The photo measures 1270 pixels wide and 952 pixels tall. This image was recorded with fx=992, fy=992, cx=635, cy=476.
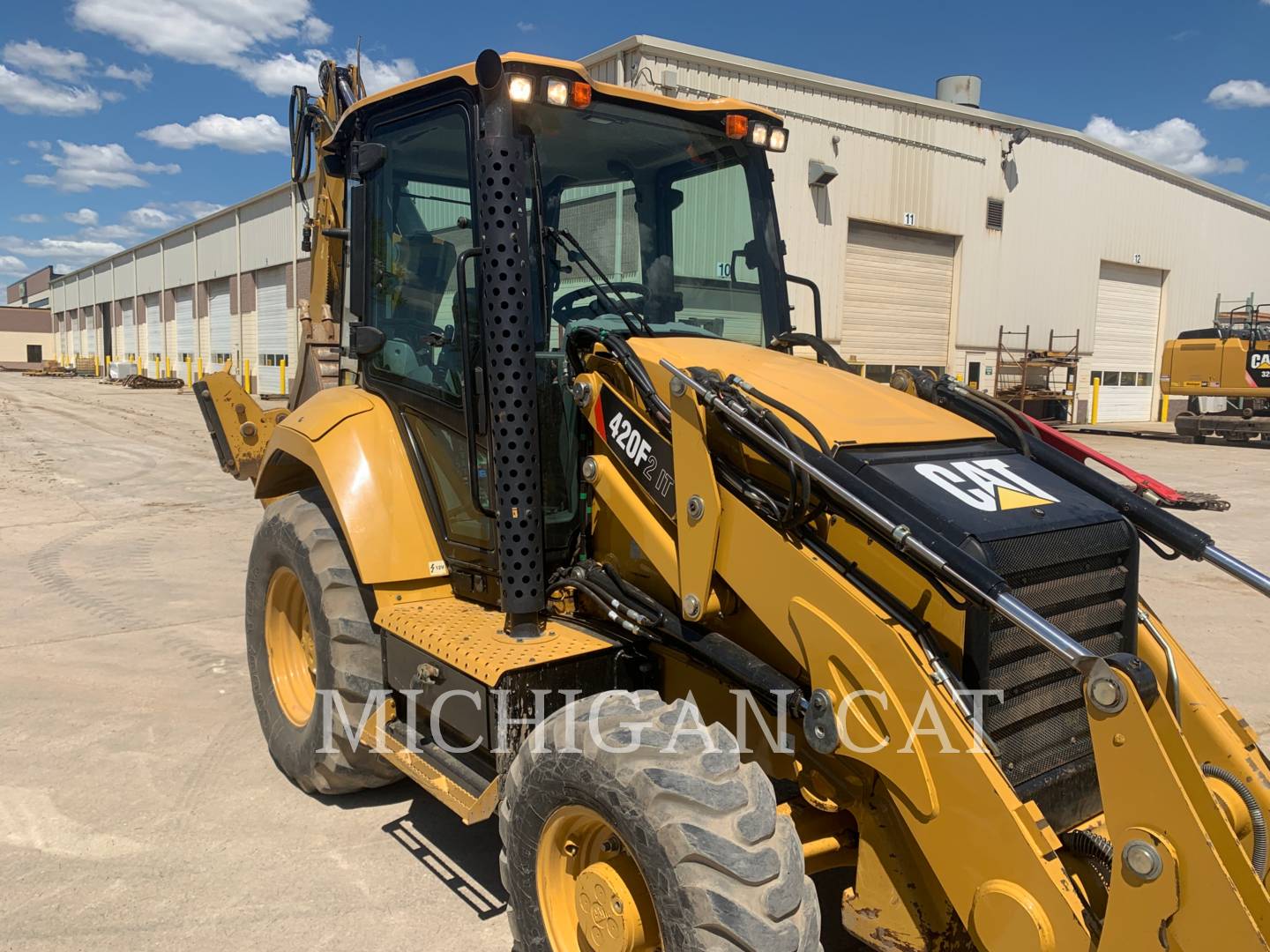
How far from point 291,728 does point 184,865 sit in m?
0.74

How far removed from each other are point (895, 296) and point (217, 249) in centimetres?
2827

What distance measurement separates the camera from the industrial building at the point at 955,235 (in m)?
18.9

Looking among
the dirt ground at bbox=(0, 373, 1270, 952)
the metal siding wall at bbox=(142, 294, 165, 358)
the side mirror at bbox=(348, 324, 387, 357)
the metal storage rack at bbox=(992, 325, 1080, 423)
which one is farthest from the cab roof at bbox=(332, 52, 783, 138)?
the metal siding wall at bbox=(142, 294, 165, 358)

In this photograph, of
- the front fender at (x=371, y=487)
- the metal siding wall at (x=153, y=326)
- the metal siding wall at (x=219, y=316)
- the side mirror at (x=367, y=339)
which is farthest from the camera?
the metal siding wall at (x=153, y=326)

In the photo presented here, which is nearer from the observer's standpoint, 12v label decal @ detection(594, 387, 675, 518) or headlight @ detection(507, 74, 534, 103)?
12v label decal @ detection(594, 387, 675, 518)

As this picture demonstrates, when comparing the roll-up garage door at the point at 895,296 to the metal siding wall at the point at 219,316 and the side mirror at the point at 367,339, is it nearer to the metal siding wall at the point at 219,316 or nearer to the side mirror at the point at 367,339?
the side mirror at the point at 367,339

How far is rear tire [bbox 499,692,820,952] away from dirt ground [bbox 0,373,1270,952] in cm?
75

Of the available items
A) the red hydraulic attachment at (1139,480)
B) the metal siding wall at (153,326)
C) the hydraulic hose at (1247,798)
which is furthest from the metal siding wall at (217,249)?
the hydraulic hose at (1247,798)

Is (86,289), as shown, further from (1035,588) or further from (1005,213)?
(1035,588)

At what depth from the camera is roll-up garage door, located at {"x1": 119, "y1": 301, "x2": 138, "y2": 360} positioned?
50.6 m

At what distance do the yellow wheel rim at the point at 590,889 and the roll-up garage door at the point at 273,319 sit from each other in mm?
32338

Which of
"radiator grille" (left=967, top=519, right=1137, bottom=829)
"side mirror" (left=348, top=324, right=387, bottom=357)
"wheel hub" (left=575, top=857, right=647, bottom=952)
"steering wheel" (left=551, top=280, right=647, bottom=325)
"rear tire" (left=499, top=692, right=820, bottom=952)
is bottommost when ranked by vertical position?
"wheel hub" (left=575, top=857, right=647, bottom=952)

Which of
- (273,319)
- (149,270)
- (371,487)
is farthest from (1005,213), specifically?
(149,270)

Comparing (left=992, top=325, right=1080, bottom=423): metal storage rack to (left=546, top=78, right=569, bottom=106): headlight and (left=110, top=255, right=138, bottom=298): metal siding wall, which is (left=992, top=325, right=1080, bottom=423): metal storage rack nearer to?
(left=546, top=78, right=569, bottom=106): headlight
